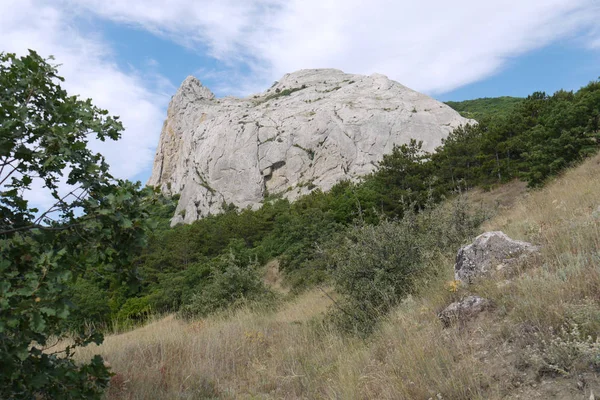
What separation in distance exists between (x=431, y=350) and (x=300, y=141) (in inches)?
2233

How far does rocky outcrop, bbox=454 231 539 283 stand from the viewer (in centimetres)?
535

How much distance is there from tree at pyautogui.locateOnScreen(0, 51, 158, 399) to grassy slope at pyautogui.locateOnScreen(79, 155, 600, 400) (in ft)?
6.39

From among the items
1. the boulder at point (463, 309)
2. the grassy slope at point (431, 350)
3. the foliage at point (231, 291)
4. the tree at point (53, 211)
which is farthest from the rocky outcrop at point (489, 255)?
the foliage at point (231, 291)

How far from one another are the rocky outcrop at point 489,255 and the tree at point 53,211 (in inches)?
176

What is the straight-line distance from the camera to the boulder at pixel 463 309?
4477mm

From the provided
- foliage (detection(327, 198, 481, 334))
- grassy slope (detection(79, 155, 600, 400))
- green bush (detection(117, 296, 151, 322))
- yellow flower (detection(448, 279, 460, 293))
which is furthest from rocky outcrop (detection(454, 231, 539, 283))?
green bush (detection(117, 296, 151, 322))

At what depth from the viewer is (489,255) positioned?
5652mm

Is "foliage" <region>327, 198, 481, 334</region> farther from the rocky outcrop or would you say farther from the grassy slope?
the rocky outcrop

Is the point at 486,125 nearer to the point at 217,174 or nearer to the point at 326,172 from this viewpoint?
the point at 326,172

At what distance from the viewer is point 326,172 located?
178 feet

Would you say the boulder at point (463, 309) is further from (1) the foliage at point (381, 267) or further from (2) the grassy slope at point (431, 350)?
(1) the foliage at point (381, 267)

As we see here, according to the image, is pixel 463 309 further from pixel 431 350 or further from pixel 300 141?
pixel 300 141

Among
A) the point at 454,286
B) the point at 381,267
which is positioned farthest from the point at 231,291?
the point at 454,286

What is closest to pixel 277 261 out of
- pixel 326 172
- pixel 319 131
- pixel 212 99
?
pixel 326 172
